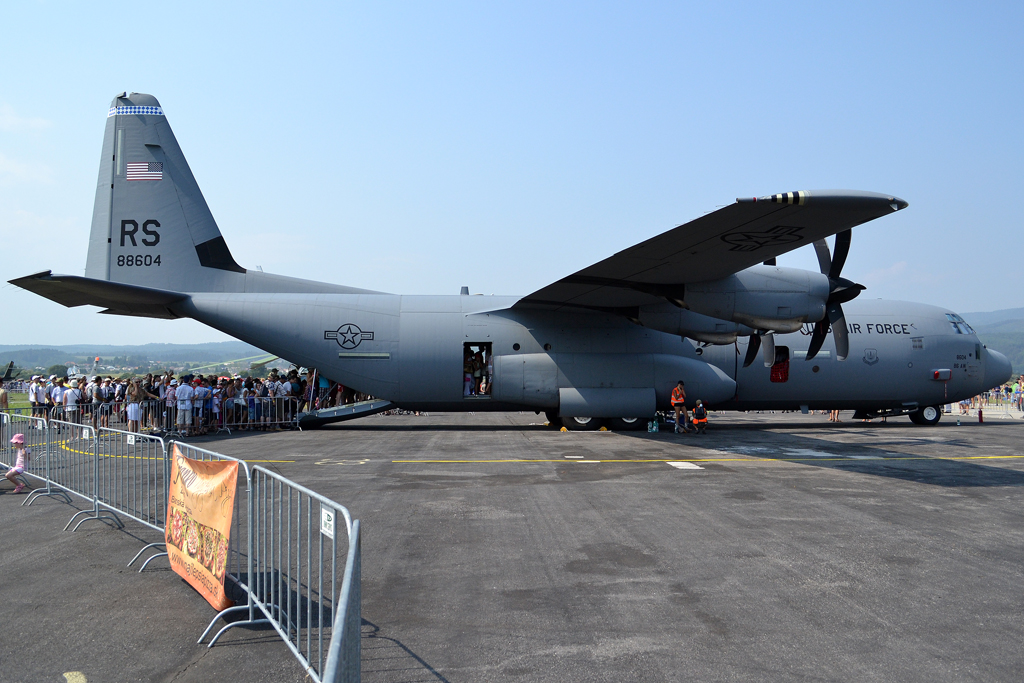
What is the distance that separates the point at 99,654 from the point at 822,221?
12.2 m

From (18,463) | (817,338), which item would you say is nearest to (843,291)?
(817,338)

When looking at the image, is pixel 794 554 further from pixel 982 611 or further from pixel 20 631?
pixel 20 631

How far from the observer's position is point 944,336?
20.3 m

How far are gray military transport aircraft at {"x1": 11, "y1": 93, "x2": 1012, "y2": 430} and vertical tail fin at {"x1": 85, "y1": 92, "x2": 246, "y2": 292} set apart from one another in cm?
4

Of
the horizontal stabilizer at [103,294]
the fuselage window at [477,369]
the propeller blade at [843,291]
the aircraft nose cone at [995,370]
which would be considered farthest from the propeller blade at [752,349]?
the horizontal stabilizer at [103,294]

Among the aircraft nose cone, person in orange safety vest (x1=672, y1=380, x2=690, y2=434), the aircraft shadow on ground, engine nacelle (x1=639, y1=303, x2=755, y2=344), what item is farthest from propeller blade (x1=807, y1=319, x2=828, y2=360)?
the aircraft nose cone

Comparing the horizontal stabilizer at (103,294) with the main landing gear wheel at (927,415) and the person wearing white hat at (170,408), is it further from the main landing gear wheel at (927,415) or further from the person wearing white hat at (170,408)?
the main landing gear wheel at (927,415)

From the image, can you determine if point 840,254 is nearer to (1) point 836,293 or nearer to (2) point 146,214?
(1) point 836,293

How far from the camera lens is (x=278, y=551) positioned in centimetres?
588

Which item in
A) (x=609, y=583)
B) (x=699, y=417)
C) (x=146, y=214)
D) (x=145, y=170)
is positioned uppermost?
(x=145, y=170)

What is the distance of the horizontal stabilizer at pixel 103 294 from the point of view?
15328mm

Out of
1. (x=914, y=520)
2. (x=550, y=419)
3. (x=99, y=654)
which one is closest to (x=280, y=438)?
(x=550, y=419)

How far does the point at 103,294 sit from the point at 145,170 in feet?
14.7

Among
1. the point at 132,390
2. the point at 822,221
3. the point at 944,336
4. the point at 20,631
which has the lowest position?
the point at 20,631
